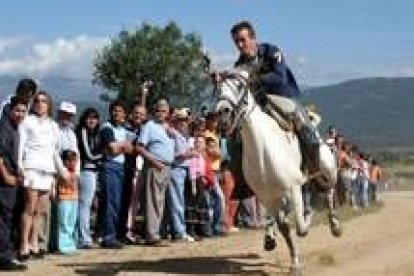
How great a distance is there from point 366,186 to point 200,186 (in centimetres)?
1390

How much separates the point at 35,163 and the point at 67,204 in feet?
5.91

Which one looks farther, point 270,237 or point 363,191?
point 363,191

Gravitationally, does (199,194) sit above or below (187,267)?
above

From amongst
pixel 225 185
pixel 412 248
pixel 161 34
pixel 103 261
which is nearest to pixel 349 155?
pixel 225 185

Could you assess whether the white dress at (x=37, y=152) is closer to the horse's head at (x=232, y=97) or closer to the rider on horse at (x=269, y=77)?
the rider on horse at (x=269, y=77)

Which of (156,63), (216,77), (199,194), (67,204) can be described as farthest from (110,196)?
(156,63)

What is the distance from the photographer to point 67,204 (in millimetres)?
17234

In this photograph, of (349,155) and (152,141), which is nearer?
(152,141)

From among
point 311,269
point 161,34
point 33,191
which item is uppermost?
point 161,34

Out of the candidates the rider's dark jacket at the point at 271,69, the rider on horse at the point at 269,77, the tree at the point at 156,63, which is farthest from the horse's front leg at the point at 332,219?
the tree at the point at 156,63

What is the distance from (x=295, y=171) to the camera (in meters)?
14.3

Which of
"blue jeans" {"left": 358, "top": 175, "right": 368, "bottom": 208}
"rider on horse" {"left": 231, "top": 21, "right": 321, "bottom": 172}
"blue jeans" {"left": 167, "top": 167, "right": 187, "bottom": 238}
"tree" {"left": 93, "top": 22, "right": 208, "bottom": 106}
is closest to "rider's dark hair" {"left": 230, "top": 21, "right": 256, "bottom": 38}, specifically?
"rider on horse" {"left": 231, "top": 21, "right": 321, "bottom": 172}

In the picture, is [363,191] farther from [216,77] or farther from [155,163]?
[216,77]

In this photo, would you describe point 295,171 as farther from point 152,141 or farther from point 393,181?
point 393,181
